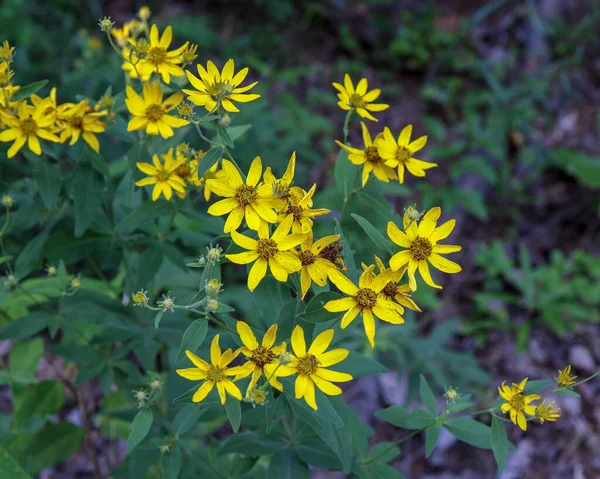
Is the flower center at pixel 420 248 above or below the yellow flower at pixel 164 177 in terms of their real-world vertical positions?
above

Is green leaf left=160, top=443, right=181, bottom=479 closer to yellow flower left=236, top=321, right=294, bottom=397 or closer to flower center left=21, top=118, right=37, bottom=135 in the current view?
yellow flower left=236, top=321, right=294, bottom=397

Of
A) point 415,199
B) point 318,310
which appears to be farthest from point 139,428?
point 415,199

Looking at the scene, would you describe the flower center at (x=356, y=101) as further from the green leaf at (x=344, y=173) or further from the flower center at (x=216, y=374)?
the flower center at (x=216, y=374)

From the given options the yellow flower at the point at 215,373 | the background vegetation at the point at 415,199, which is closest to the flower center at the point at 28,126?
the background vegetation at the point at 415,199

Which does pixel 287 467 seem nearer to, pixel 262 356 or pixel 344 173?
pixel 262 356

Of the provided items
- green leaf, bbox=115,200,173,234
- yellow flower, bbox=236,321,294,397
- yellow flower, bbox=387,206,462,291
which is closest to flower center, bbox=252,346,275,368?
yellow flower, bbox=236,321,294,397

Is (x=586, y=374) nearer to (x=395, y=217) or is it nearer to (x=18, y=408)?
(x=395, y=217)
